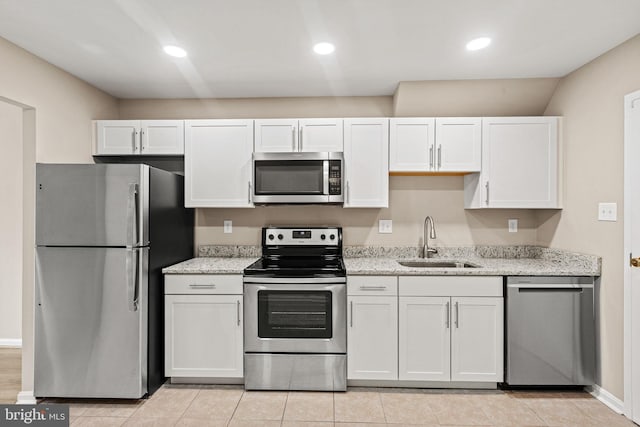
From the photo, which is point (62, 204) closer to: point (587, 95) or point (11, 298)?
point (11, 298)

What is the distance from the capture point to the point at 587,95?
275 cm

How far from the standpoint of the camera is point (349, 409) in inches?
98.5

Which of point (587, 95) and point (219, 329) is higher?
point (587, 95)

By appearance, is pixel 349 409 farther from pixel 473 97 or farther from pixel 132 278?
pixel 473 97

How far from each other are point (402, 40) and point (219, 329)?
2.37 m

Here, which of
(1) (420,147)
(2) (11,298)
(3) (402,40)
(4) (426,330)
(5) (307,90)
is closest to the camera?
(3) (402,40)

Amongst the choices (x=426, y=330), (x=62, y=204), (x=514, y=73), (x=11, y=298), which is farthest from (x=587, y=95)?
(x=11, y=298)

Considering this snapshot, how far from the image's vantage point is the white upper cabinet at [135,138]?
10.6ft

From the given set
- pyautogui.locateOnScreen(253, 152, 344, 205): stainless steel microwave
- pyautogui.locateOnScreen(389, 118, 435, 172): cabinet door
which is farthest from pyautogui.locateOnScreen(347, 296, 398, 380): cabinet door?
pyautogui.locateOnScreen(389, 118, 435, 172): cabinet door

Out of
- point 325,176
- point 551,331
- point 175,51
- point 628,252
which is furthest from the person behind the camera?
point 325,176

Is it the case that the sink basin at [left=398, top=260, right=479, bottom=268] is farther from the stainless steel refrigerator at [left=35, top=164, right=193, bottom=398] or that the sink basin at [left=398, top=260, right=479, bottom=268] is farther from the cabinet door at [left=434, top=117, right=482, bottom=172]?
the stainless steel refrigerator at [left=35, top=164, right=193, bottom=398]

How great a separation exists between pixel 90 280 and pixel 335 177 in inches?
74.8

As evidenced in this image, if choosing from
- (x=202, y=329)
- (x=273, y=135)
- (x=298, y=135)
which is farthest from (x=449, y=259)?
(x=202, y=329)

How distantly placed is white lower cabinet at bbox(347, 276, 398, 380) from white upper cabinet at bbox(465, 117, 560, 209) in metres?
1.19
